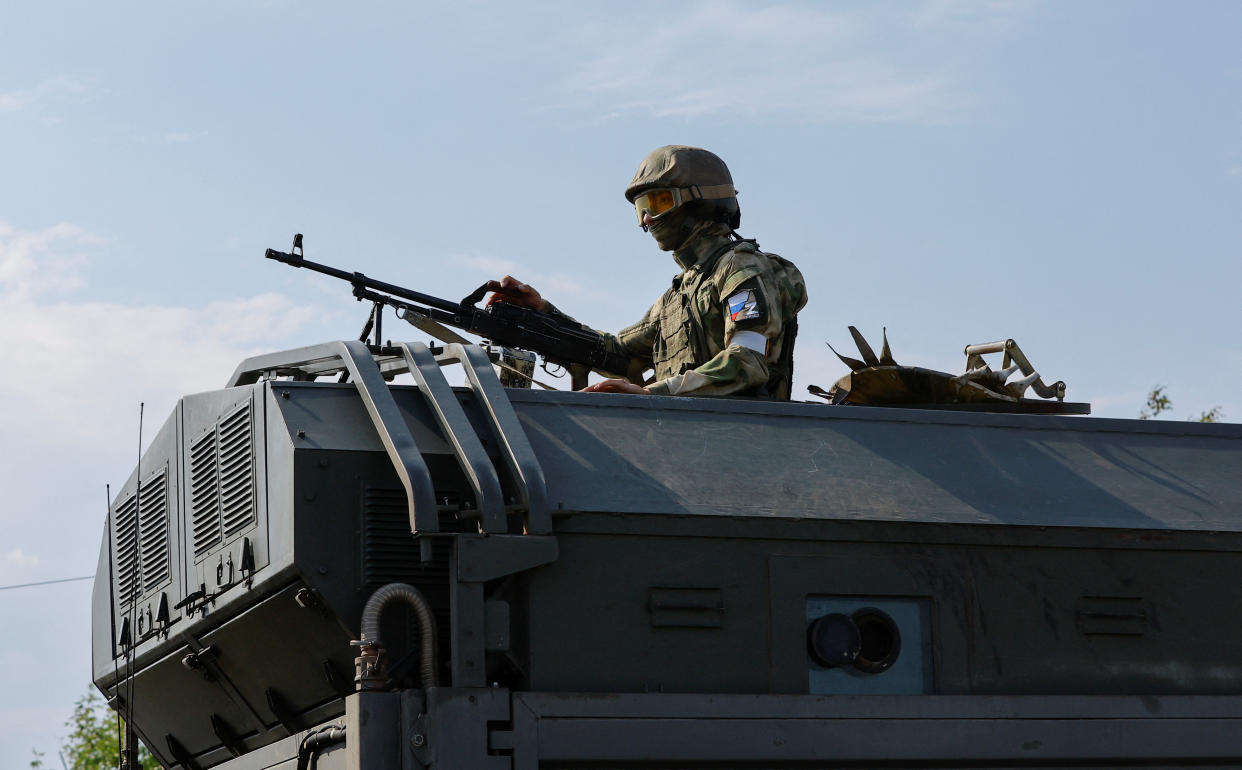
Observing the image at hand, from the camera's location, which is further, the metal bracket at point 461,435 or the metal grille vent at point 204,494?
the metal grille vent at point 204,494

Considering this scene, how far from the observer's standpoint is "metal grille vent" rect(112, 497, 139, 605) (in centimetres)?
657

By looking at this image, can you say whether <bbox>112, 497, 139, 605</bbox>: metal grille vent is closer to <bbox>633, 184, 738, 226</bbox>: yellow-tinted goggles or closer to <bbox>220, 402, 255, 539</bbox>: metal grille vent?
<bbox>220, 402, 255, 539</bbox>: metal grille vent

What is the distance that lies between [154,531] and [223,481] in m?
A: 0.78

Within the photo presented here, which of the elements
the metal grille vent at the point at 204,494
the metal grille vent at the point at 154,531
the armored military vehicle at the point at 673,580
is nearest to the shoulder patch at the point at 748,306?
the armored military vehicle at the point at 673,580

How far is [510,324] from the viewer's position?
770cm

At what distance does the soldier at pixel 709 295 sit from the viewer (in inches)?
254

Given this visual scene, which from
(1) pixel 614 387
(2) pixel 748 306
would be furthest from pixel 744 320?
(1) pixel 614 387

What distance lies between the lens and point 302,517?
16.9 ft

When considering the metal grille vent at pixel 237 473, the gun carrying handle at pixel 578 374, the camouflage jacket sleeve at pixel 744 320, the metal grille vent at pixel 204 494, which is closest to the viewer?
the metal grille vent at pixel 237 473

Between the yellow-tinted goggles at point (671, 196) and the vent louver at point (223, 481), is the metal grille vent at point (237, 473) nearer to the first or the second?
the vent louver at point (223, 481)

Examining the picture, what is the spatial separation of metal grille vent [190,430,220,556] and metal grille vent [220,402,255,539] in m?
0.08

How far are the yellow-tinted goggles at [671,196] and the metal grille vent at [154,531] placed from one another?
212 centimetres

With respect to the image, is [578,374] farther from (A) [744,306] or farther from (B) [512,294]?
(A) [744,306]

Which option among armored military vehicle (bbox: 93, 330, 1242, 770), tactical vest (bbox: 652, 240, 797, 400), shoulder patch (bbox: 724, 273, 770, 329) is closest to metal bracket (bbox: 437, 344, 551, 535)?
armored military vehicle (bbox: 93, 330, 1242, 770)
